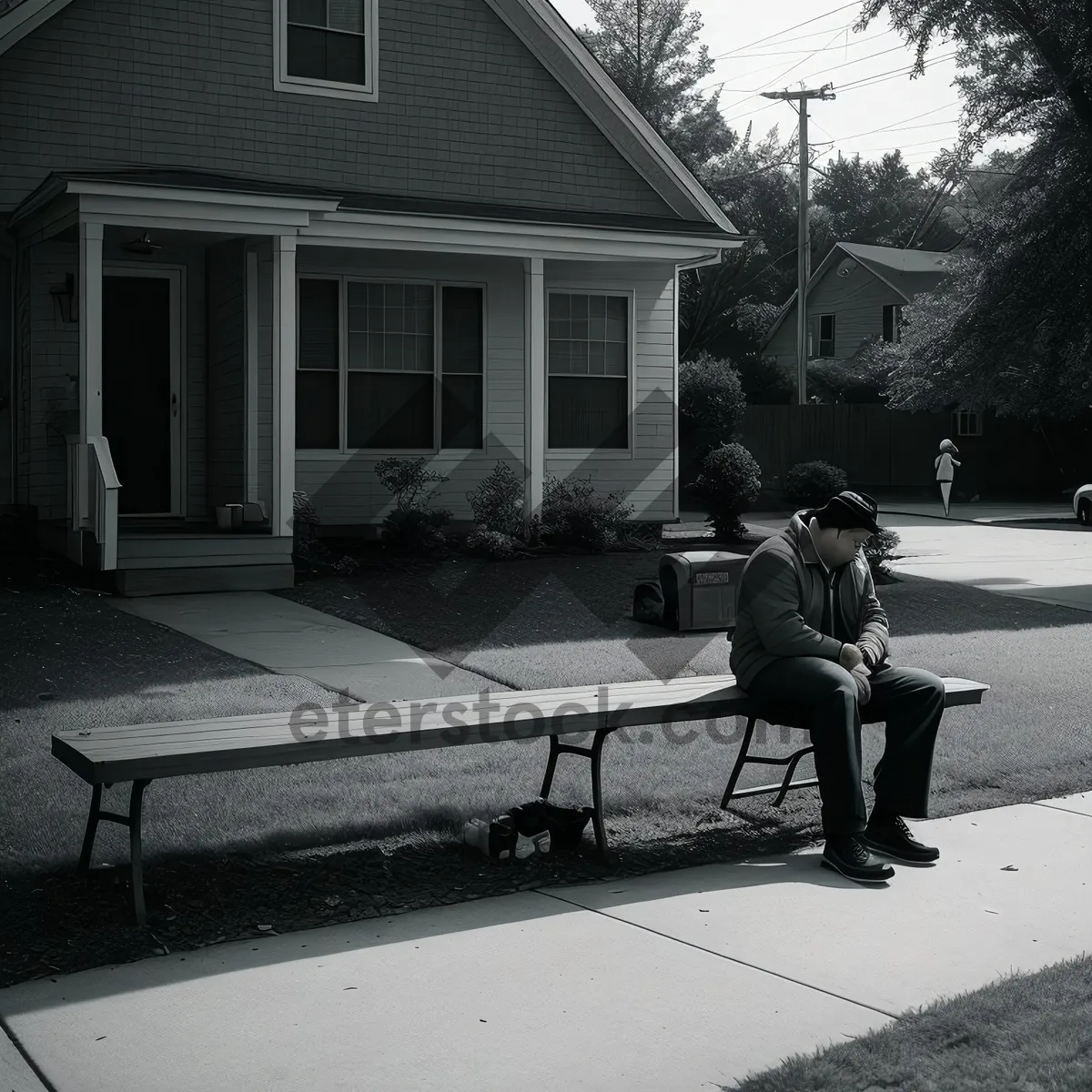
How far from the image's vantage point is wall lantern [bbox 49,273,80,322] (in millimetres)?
14047

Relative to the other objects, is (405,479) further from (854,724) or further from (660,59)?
(660,59)

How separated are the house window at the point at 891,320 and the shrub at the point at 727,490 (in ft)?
97.9

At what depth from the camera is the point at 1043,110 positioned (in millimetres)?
18812

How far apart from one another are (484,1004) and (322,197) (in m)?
10.5

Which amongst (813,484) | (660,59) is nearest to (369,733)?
(813,484)

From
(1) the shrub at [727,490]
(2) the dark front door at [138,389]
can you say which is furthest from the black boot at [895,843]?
(1) the shrub at [727,490]

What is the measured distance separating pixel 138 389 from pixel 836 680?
11.2 meters

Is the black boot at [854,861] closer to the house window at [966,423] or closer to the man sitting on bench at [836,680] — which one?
the man sitting on bench at [836,680]

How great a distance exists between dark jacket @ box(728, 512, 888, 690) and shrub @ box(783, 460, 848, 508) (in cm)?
1886

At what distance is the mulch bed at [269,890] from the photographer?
178 inches

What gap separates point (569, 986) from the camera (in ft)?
13.8

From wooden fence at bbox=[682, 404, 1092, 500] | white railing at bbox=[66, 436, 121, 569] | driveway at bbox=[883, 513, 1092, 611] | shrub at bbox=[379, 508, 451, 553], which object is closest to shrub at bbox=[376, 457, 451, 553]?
shrub at bbox=[379, 508, 451, 553]

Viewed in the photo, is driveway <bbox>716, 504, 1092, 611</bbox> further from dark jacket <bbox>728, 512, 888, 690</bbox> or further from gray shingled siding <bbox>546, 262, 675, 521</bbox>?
dark jacket <bbox>728, 512, 888, 690</bbox>

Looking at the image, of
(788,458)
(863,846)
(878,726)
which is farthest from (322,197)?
(788,458)
